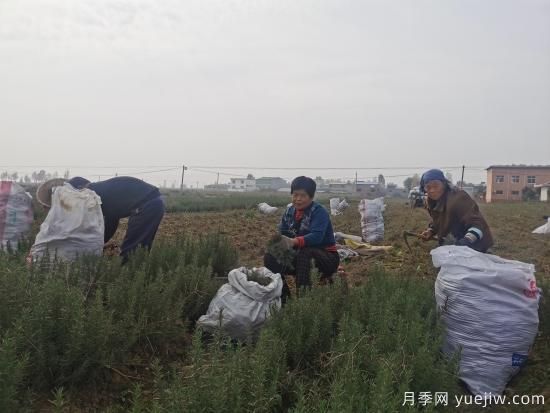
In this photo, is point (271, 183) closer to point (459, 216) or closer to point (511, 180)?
point (511, 180)

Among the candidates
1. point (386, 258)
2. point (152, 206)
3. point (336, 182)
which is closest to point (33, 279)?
point (152, 206)

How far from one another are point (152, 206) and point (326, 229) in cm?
159

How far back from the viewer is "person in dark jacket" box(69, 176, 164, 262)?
14.2 feet

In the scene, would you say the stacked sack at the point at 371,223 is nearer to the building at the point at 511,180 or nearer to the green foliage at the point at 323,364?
the green foliage at the point at 323,364

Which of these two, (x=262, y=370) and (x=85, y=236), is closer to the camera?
Answer: (x=262, y=370)

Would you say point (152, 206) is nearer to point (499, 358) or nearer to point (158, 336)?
point (158, 336)

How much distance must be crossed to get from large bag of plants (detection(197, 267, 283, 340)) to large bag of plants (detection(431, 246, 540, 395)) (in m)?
1.10

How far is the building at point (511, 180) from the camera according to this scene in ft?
166

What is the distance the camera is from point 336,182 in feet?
226

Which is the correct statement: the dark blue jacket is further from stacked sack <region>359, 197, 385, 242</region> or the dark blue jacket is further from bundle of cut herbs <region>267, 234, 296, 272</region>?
stacked sack <region>359, 197, 385, 242</region>

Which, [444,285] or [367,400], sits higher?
[444,285]

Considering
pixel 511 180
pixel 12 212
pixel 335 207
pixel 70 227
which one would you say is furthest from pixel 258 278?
pixel 511 180

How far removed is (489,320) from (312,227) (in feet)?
5.36

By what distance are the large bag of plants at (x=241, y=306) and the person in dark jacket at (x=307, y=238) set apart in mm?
624
